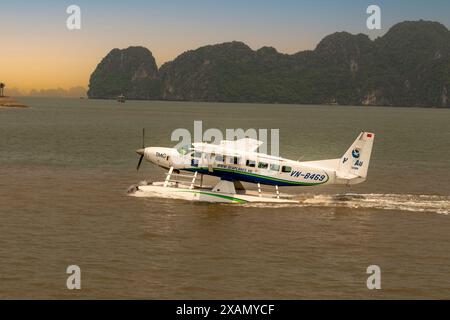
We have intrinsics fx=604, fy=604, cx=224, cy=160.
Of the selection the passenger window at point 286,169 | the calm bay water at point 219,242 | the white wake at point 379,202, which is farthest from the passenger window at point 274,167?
the calm bay water at point 219,242

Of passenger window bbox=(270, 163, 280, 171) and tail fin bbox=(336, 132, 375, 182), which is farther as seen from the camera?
passenger window bbox=(270, 163, 280, 171)

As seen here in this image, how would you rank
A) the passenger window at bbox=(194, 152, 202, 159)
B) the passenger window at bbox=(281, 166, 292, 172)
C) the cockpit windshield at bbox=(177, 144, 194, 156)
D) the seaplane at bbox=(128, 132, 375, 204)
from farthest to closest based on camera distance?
the cockpit windshield at bbox=(177, 144, 194, 156) < the passenger window at bbox=(194, 152, 202, 159) < the passenger window at bbox=(281, 166, 292, 172) < the seaplane at bbox=(128, 132, 375, 204)

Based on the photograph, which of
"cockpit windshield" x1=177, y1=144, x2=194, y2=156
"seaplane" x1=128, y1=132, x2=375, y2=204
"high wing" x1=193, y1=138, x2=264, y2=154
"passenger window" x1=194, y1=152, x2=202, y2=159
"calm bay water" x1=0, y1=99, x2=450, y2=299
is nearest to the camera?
"calm bay water" x1=0, y1=99, x2=450, y2=299

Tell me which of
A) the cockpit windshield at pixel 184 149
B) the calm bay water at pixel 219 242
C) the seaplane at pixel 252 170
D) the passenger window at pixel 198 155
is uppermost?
the cockpit windshield at pixel 184 149

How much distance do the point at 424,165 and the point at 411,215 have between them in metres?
29.5

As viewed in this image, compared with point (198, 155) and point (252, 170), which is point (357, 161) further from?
point (198, 155)

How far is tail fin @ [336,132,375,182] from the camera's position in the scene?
36.3 meters

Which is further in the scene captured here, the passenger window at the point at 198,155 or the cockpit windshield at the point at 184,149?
the cockpit windshield at the point at 184,149

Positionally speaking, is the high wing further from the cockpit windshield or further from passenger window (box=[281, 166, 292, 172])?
passenger window (box=[281, 166, 292, 172])

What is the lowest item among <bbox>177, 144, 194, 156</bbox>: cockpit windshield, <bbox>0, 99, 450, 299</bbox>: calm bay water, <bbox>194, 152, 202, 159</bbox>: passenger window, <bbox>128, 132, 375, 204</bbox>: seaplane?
<bbox>0, 99, 450, 299</bbox>: calm bay water

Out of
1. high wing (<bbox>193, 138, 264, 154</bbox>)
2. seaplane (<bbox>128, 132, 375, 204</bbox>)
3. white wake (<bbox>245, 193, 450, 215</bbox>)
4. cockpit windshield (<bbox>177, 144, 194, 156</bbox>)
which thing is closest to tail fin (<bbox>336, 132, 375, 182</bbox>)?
seaplane (<bbox>128, 132, 375, 204</bbox>)

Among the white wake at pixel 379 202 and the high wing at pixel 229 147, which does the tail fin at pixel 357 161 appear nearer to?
the white wake at pixel 379 202

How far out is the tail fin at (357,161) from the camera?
1428 inches
